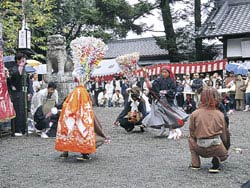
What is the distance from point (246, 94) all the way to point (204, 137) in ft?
35.5

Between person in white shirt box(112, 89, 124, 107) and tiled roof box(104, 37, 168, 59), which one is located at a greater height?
tiled roof box(104, 37, 168, 59)

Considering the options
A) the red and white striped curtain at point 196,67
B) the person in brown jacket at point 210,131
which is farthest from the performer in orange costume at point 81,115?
the red and white striped curtain at point 196,67

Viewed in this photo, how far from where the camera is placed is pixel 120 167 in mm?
6375

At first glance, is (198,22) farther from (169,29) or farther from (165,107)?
(165,107)

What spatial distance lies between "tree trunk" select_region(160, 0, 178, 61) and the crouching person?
36.9ft

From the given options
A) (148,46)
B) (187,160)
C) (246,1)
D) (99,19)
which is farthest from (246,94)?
(148,46)

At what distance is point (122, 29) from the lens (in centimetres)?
2006

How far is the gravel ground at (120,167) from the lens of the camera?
5457mm

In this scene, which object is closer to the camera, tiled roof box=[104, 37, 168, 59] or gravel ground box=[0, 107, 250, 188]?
gravel ground box=[0, 107, 250, 188]

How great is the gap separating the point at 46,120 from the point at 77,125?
121 inches

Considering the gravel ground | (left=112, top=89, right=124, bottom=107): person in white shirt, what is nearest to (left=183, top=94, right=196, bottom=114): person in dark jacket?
(left=112, top=89, right=124, bottom=107): person in white shirt

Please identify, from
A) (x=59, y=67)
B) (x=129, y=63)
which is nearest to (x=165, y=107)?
(x=129, y=63)

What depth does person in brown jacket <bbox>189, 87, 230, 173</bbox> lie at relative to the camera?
5.87 meters

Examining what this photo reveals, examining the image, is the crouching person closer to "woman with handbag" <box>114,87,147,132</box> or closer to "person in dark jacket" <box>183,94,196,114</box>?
"woman with handbag" <box>114,87,147,132</box>
